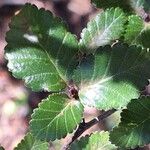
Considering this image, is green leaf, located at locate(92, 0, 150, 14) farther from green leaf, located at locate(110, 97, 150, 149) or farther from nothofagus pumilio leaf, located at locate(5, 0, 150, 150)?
green leaf, located at locate(110, 97, 150, 149)

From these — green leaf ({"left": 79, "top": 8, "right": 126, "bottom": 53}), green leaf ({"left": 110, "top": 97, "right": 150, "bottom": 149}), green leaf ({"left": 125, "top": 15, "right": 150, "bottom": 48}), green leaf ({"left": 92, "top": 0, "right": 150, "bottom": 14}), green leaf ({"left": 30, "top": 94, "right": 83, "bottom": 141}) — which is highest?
green leaf ({"left": 92, "top": 0, "right": 150, "bottom": 14})

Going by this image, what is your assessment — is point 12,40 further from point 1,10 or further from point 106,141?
point 1,10

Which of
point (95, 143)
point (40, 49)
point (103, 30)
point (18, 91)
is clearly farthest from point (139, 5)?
point (18, 91)

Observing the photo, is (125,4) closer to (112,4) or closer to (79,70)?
(112,4)

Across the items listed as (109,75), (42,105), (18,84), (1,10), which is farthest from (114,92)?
(1,10)

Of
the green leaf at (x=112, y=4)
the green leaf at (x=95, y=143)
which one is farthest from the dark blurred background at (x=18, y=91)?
the green leaf at (x=112, y=4)

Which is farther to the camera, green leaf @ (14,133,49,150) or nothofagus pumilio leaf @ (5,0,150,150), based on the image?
green leaf @ (14,133,49,150)

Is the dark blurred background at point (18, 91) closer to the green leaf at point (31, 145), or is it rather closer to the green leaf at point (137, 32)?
the green leaf at point (31, 145)

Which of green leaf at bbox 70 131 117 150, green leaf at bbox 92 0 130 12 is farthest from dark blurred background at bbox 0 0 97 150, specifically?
green leaf at bbox 92 0 130 12
